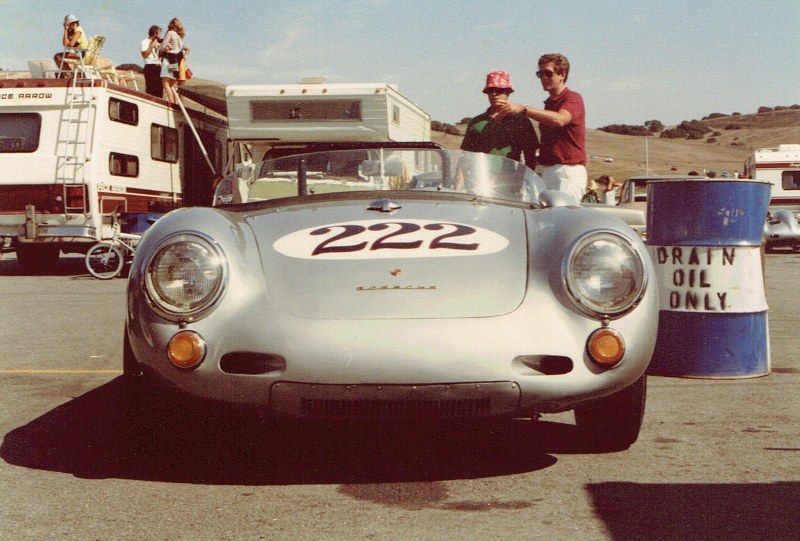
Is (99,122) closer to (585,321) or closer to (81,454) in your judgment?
(81,454)

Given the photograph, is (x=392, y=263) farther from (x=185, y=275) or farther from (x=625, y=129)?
(x=625, y=129)

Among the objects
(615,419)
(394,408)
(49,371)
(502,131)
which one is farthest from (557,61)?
(394,408)

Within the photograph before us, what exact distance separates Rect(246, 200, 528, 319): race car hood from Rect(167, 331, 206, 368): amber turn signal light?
0.95ft

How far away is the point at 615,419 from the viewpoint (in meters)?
3.97

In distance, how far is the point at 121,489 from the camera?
11.7 ft

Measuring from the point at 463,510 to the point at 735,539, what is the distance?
820 millimetres

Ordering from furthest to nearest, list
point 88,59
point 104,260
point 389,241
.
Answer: point 88,59 < point 104,260 < point 389,241

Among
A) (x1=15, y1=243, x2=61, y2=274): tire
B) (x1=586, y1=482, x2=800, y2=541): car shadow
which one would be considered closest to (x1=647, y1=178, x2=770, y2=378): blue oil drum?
(x1=586, y1=482, x2=800, y2=541): car shadow

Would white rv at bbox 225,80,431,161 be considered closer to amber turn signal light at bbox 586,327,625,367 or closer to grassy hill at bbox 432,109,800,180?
amber turn signal light at bbox 586,327,625,367

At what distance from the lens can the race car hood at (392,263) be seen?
3475 millimetres

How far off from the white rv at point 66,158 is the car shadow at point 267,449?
10.8 meters

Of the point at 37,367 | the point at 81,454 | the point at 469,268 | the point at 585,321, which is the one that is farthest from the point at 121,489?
the point at 37,367

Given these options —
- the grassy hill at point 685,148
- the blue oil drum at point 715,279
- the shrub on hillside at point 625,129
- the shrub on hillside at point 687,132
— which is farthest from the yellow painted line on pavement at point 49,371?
the shrub on hillside at point 625,129

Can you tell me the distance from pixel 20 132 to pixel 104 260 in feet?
8.04
